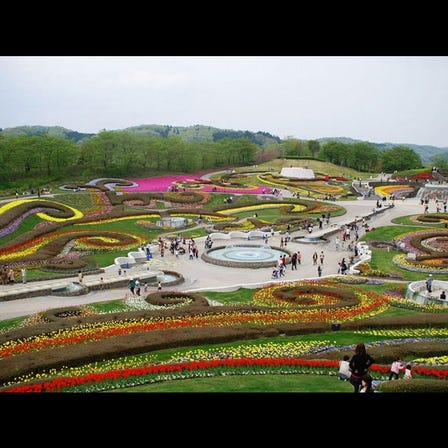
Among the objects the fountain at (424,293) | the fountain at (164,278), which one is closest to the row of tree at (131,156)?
the fountain at (164,278)

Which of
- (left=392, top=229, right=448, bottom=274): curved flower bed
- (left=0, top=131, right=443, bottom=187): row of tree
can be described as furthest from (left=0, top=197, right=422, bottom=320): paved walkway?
(left=0, top=131, right=443, bottom=187): row of tree

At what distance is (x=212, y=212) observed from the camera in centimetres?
5216

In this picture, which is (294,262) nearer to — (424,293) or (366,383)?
(424,293)

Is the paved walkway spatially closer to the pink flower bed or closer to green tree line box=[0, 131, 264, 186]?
the pink flower bed

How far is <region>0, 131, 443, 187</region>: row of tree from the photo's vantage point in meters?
72.6

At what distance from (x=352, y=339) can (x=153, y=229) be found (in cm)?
2845

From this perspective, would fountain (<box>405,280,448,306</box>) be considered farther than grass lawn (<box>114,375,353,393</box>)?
Yes

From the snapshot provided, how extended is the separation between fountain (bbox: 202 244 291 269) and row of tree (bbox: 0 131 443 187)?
41153 millimetres

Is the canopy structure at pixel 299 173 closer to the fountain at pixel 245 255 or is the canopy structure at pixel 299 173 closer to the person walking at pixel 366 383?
the fountain at pixel 245 255

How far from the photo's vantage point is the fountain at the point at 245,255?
110 ft

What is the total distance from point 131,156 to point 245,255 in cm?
5096
